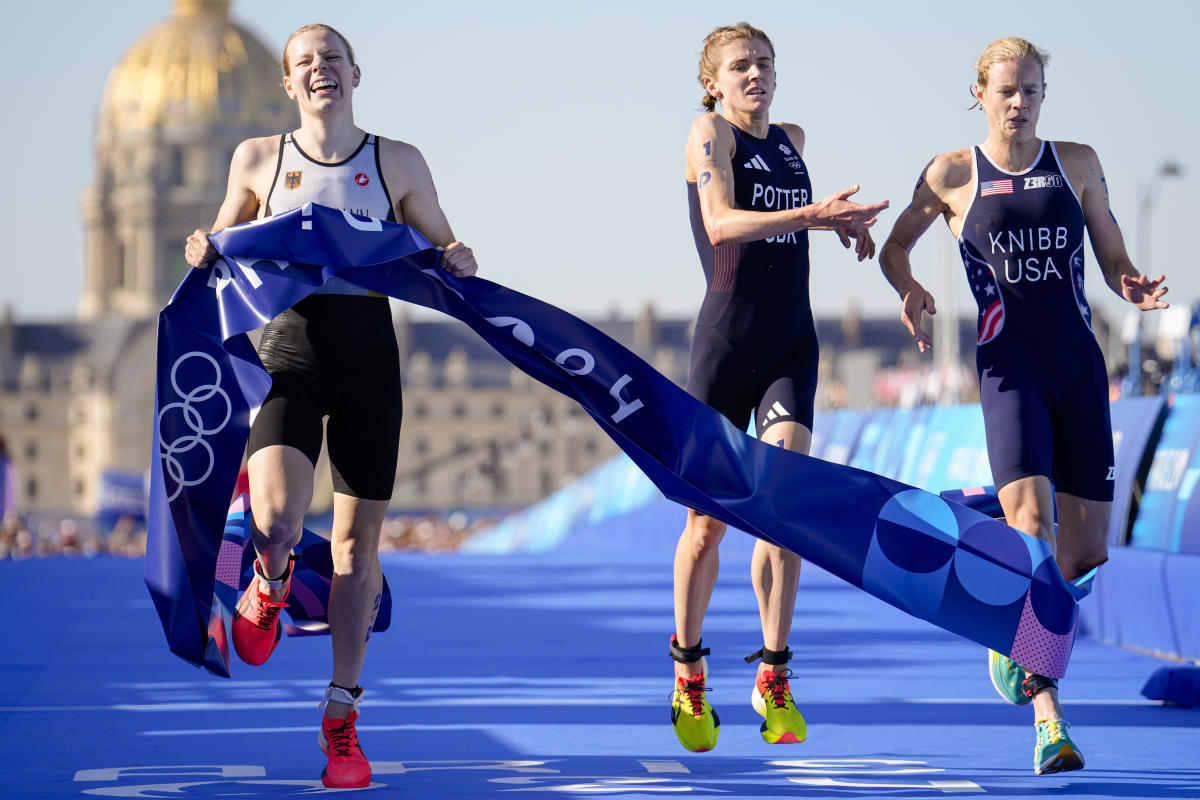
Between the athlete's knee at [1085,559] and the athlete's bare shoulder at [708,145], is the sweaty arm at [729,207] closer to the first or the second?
the athlete's bare shoulder at [708,145]

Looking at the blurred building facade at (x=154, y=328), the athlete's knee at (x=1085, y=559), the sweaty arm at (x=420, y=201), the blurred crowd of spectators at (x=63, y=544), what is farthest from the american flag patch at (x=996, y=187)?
the blurred building facade at (x=154, y=328)

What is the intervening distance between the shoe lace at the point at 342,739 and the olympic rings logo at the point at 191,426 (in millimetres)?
839

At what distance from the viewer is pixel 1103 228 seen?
6.52 meters

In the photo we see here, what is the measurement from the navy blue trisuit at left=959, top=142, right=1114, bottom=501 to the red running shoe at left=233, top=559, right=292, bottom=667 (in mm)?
2233

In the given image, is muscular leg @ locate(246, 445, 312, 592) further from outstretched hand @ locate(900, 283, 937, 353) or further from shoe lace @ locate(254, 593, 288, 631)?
outstretched hand @ locate(900, 283, 937, 353)

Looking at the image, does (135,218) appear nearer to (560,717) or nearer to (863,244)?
(560,717)

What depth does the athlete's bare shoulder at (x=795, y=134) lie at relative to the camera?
6852mm

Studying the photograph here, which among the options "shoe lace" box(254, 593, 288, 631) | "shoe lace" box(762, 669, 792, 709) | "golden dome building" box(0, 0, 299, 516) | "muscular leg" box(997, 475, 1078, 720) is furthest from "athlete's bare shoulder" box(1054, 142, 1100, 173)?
"golden dome building" box(0, 0, 299, 516)

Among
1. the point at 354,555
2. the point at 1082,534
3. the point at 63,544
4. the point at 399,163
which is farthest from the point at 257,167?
the point at 63,544

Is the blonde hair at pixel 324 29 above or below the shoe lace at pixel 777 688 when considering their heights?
above

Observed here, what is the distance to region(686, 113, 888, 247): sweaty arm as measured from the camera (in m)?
5.92

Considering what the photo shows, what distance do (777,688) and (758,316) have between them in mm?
1201

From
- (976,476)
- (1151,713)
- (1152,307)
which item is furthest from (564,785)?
(976,476)

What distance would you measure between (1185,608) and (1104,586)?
1.70 metres
